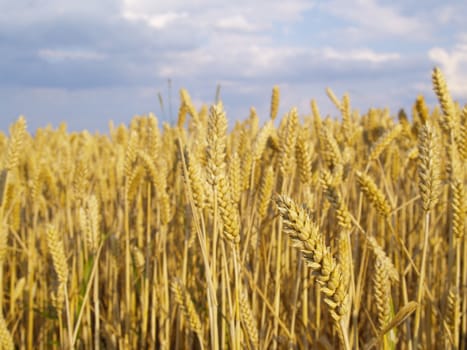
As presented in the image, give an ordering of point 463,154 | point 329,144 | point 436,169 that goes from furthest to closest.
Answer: point 329,144 → point 463,154 → point 436,169

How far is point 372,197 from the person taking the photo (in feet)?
4.12

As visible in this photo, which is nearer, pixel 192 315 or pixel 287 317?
pixel 192 315

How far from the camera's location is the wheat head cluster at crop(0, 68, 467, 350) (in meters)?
0.98

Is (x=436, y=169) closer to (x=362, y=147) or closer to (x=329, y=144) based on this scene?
(x=329, y=144)

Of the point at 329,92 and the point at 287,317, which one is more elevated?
the point at 329,92

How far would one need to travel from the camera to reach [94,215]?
150 cm

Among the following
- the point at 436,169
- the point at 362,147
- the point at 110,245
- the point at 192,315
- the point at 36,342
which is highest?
the point at 362,147

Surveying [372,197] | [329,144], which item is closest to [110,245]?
[329,144]

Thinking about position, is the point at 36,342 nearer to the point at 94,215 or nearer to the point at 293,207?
the point at 94,215

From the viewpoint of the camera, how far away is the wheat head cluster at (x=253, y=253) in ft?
3.23

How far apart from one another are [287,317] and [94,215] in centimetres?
71

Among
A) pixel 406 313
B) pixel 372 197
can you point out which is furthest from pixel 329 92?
pixel 406 313

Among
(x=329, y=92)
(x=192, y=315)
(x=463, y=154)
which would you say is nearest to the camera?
(x=192, y=315)

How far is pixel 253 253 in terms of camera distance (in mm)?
1857
